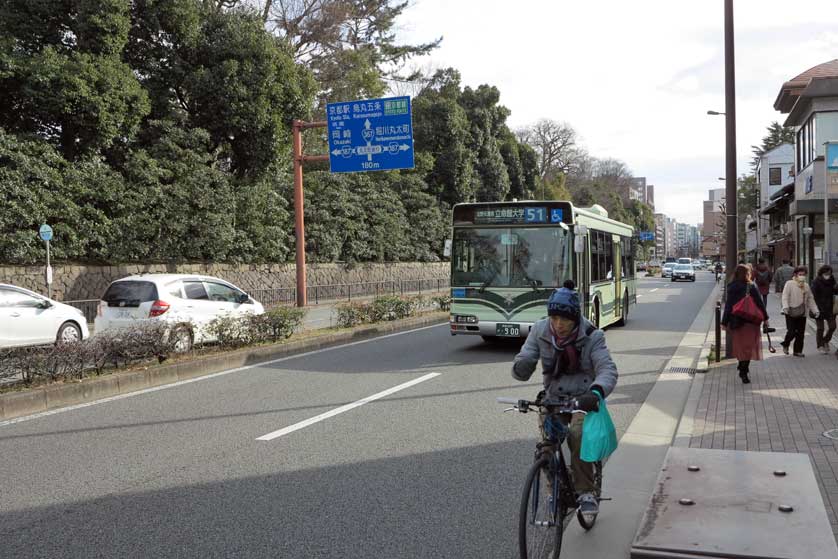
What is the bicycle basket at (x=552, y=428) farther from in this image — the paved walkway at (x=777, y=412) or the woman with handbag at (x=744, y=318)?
the woman with handbag at (x=744, y=318)

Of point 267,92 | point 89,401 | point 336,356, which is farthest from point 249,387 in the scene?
point 267,92

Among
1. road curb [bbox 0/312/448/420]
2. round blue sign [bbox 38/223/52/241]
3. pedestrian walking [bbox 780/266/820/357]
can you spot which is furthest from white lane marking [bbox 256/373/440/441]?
round blue sign [bbox 38/223/52/241]

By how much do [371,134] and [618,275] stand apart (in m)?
8.32

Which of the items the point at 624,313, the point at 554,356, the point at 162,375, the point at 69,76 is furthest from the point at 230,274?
the point at 554,356

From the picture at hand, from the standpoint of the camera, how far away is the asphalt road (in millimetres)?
4402

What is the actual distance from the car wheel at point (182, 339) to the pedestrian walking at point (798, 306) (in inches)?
405

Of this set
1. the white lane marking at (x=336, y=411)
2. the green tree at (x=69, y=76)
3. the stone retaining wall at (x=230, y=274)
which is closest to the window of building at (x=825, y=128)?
the stone retaining wall at (x=230, y=274)

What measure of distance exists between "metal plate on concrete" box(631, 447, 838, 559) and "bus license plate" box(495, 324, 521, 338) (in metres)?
8.27

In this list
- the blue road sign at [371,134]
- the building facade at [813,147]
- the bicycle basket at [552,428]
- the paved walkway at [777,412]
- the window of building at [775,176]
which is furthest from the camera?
the window of building at [775,176]

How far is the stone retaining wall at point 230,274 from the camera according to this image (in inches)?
835

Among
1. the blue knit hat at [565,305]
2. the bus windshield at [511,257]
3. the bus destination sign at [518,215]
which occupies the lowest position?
the blue knit hat at [565,305]

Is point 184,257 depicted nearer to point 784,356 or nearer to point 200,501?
point 784,356

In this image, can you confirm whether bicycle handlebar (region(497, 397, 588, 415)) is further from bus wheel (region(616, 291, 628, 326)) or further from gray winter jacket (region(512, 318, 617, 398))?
bus wheel (region(616, 291, 628, 326))

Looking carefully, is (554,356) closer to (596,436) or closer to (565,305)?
(565,305)
